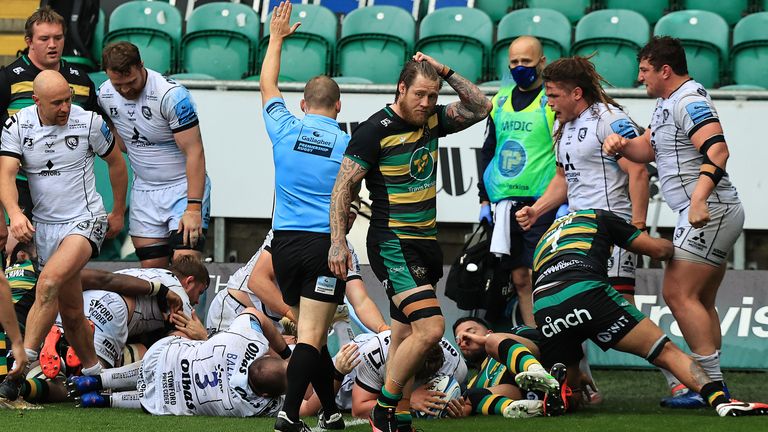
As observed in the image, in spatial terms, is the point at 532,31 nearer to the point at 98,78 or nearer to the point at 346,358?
the point at 98,78

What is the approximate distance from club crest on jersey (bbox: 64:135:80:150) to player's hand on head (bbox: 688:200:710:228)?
372 centimetres

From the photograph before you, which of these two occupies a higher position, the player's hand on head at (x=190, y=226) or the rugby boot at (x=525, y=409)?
the player's hand on head at (x=190, y=226)

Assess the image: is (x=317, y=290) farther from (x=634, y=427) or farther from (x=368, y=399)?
(x=634, y=427)

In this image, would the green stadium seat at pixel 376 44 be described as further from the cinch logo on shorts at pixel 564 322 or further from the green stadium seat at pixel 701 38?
the cinch logo on shorts at pixel 564 322

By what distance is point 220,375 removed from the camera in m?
6.70

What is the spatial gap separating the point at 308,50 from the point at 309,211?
209 inches

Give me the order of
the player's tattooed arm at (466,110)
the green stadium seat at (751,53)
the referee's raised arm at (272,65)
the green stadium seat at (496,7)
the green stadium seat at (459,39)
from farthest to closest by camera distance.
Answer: the green stadium seat at (496,7)
the green stadium seat at (459,39)
the green stadium seat at (751,53)
the referee's raised arm at (272,65)
the player's tattooed arm at (466,110)

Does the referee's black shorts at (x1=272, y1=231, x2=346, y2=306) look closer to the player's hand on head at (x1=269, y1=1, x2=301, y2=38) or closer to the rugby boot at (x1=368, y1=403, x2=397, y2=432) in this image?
the rugby boot at (x1=368, y1=403, x2=397, y2=432)

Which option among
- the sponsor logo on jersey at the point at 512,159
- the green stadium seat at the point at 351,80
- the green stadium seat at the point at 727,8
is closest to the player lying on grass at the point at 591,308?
the sponsor logo on jersey at the point at 512,159

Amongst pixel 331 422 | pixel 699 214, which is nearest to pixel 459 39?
pixel 699 214

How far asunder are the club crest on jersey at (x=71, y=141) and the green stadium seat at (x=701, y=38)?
225 inches

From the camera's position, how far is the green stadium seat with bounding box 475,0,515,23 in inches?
485

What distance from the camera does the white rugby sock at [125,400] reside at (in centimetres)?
727

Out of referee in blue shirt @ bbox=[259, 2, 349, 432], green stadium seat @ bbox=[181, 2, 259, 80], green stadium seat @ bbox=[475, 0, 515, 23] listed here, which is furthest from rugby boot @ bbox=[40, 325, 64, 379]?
green stadium seat @ bbox=[475, 0, 515, 23]
